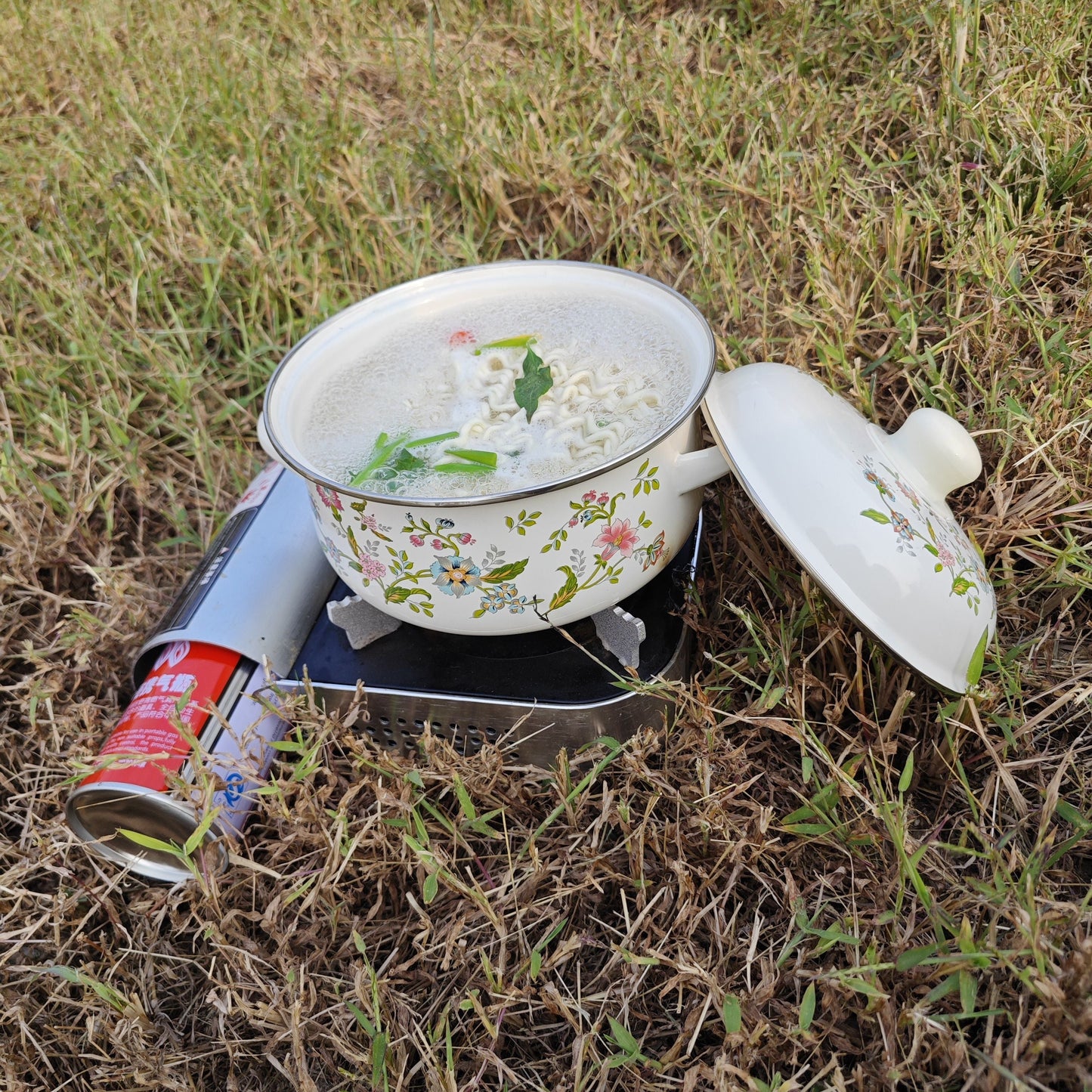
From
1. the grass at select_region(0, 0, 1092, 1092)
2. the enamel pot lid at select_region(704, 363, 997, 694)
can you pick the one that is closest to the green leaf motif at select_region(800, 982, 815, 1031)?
the grass at select_region(0, 0, 1092, 1092)

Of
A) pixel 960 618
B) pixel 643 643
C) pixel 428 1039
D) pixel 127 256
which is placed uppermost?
pixel 127 256

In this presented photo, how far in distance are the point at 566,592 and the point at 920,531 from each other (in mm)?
492

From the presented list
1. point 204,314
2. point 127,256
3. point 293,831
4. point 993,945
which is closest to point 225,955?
point 293,831

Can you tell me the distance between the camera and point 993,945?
1.04m

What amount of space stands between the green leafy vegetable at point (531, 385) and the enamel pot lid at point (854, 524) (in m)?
0.24

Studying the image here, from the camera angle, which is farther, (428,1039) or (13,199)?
(13,199)

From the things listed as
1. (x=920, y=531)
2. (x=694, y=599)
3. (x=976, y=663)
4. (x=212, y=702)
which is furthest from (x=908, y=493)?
(x=212, y=702)

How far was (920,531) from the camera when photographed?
1312mm

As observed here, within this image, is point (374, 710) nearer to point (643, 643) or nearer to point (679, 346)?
point (643, 643)

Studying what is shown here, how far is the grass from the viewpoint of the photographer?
122cm

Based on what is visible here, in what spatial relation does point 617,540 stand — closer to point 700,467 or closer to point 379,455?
point 700,467

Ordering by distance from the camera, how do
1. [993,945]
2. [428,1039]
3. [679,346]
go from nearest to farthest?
[993,945] < [428,1039] < [679,346]

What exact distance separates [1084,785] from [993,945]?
37cm

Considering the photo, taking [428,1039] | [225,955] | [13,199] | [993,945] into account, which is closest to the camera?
[993,945]
